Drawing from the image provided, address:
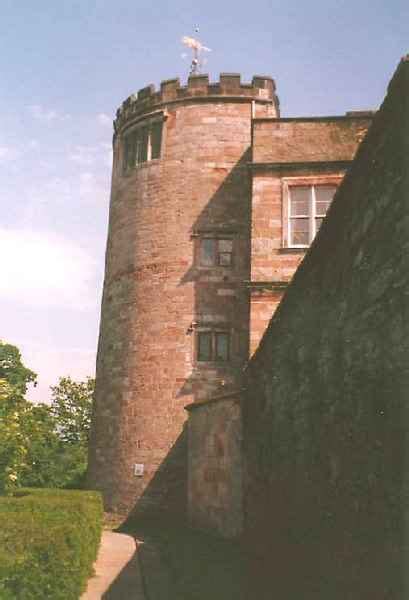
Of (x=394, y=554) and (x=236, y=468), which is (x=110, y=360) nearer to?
(x=236, y=468)

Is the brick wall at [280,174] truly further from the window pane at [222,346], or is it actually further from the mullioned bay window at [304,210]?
the window pane at [222,346]

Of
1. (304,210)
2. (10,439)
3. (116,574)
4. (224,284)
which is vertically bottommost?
(116,574)

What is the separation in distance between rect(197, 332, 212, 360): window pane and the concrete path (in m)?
5.33

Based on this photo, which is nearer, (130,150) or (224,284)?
(224,284)

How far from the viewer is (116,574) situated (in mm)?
9539

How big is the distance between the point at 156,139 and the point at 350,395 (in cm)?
1533

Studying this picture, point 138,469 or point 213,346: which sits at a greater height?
point 213,346

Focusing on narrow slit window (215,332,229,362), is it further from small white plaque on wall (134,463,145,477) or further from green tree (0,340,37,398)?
green tree (0,340,37,398)

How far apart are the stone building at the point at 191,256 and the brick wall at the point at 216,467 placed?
0.29ft

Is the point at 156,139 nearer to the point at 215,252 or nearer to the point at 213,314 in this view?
the point at 215,252

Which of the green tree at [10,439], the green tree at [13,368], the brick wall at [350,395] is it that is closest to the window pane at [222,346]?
the green tree at [10,439]

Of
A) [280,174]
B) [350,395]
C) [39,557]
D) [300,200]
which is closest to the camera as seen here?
[350,395]

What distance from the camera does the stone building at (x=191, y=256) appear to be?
48.5ft

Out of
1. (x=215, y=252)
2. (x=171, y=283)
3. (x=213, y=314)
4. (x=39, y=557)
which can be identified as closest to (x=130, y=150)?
(x=215, y=252)
